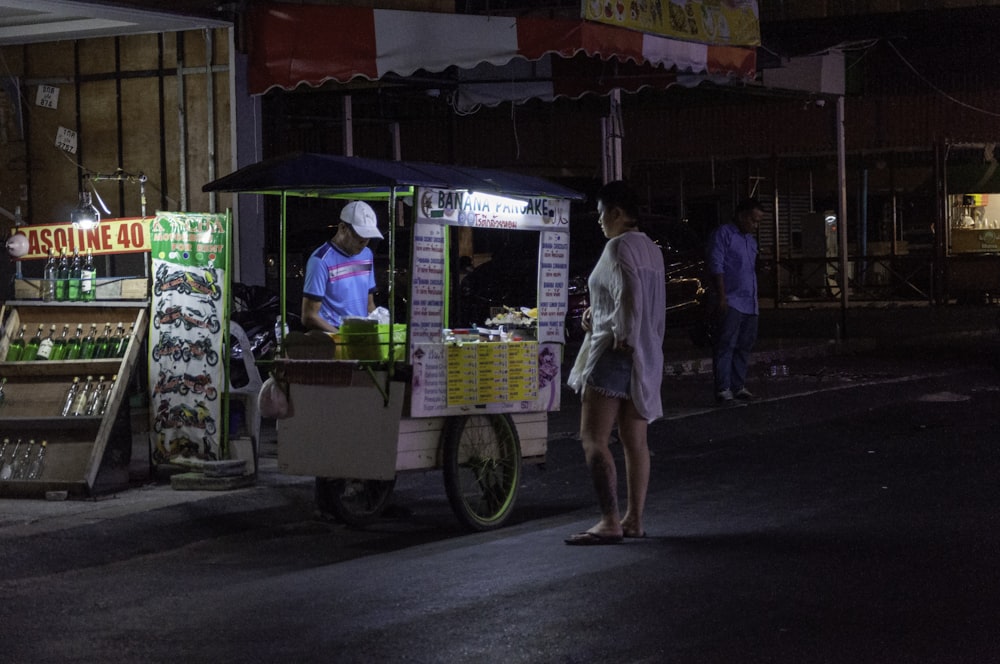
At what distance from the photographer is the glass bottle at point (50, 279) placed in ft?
31.9

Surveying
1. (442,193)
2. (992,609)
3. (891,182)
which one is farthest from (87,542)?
(891,182)

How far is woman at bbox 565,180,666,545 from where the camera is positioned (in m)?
7.62

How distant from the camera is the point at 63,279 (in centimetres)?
971

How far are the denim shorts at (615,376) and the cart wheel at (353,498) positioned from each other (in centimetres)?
157

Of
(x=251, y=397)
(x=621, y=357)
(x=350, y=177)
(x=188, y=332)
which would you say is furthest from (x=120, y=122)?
(x=621, y=357)

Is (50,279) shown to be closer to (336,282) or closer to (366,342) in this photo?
(336,282)

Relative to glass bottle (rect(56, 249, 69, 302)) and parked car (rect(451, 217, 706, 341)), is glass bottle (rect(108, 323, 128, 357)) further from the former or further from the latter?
parked car (rect(451, 217, 706, 341))

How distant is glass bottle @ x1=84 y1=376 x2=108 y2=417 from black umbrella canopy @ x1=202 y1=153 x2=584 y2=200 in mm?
2014

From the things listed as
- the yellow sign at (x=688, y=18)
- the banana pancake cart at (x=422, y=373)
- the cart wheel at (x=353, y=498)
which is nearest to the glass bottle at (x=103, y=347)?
the banana pancake cart at (x=422, y=373)

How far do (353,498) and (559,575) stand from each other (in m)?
2.29

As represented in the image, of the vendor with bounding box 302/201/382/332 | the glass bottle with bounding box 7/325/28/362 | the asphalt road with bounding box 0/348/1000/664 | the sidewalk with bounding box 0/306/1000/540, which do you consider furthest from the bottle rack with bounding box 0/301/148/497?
the vendor with bounding box 302/201/382/332

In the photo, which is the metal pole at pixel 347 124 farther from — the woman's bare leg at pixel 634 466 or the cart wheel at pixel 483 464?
the woman's bare leg at pixel 634 466

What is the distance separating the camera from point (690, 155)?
92.3 feet

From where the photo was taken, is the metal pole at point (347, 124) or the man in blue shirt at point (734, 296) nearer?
the man in blue shirt at point (734, 296)
